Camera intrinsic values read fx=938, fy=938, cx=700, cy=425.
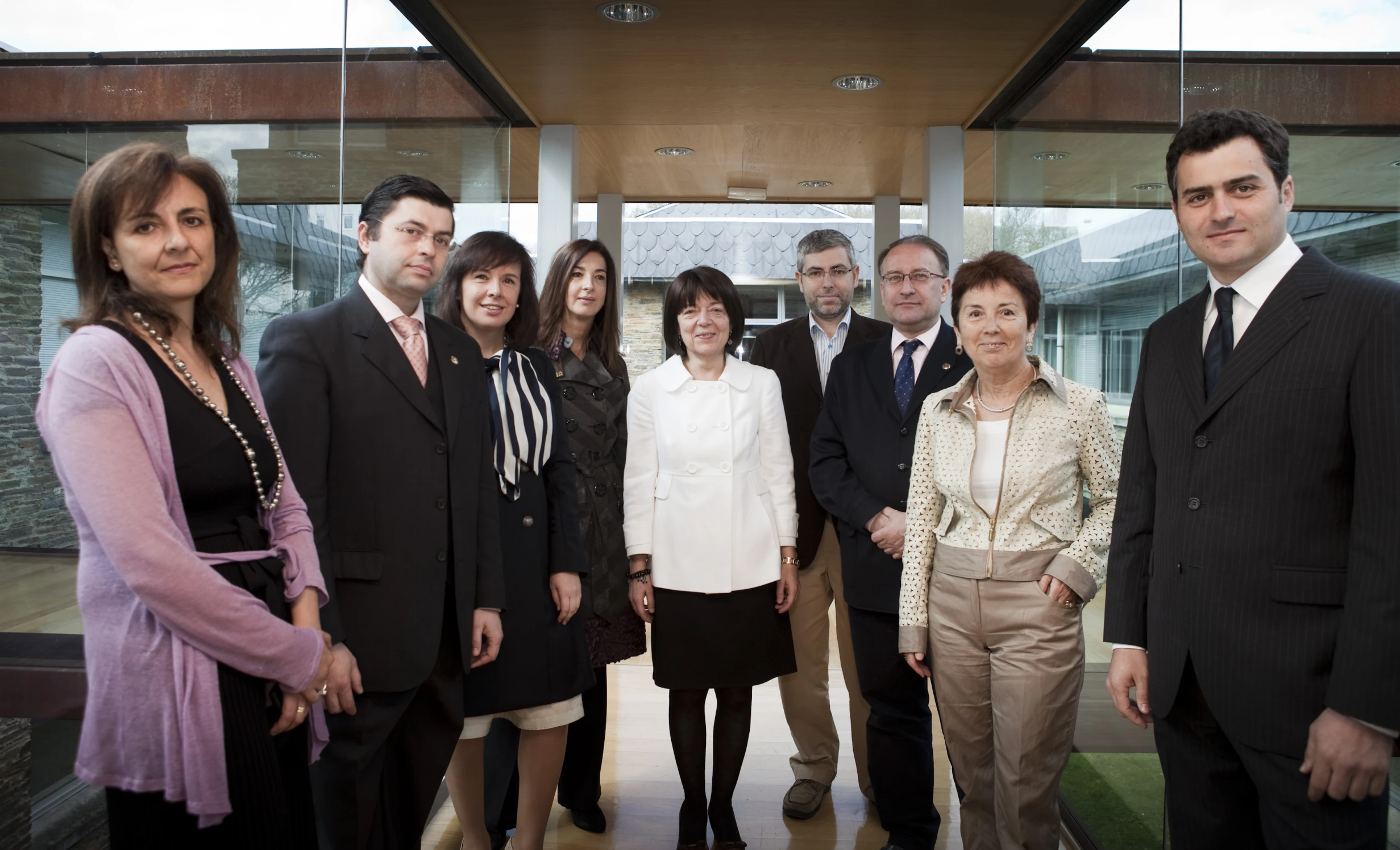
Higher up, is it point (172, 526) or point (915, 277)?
point (915, 277)

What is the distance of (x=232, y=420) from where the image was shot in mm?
1621

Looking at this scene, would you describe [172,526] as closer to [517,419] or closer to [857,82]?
[517,419]

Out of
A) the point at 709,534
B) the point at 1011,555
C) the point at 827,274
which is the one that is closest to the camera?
the point at 1011,555

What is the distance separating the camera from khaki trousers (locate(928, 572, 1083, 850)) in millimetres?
2256

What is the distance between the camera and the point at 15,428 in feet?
5.52

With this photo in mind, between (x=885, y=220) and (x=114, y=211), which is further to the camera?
(x=885, y=220)

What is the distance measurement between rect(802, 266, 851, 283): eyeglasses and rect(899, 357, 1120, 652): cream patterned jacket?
3.72 ft

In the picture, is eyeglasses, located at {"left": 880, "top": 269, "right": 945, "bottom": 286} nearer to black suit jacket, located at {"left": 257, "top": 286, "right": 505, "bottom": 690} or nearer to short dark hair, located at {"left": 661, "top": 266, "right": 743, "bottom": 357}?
short dark hair, located at {"left": 661, "top": 266, "right": 743, "bottom": 357}

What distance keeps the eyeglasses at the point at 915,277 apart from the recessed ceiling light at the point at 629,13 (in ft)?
4.00

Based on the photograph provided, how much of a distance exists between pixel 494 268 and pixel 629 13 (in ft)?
4.01

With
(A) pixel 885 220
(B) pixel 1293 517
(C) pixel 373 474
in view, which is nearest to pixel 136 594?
(C) pixel 373 474

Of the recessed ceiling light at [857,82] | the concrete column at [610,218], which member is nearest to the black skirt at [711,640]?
the recessed ceiling light at [857,82]

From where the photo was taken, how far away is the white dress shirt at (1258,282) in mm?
1636

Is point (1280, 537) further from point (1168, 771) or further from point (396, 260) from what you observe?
point (396, 260)
